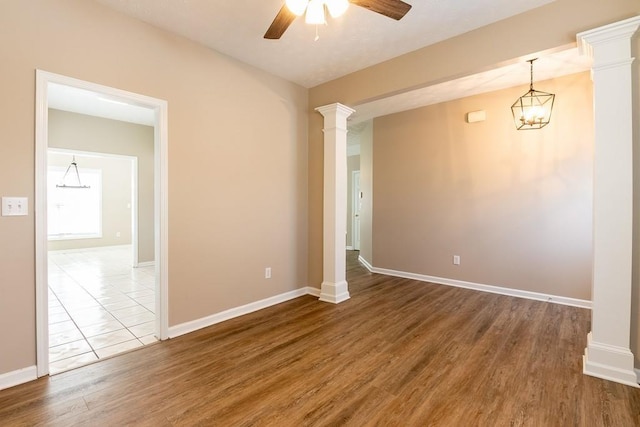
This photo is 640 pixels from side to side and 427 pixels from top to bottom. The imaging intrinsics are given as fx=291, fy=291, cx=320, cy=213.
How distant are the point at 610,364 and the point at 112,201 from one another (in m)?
10.7

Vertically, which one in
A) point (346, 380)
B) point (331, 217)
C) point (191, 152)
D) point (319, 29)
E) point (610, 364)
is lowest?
point (346, 380)

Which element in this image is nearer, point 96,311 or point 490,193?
point 96,311

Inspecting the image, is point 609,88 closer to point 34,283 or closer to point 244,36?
point 244,36

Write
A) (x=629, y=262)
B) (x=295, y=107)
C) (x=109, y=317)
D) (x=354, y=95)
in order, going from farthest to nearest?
(x=295, y=107) < (x=354, y=95) < (x=109, y=317) < (x=629, y=262)

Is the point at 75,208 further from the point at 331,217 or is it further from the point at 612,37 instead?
the point at 612,37

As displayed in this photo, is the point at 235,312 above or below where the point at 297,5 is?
below

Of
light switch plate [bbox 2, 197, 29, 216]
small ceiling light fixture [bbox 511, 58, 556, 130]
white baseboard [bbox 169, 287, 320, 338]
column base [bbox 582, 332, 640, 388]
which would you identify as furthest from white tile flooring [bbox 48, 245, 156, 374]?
small ceiling light fixture [bbox 511, 58, 556, 130]

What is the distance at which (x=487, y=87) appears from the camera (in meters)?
3.94

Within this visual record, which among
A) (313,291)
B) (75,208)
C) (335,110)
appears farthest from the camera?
(75,208)

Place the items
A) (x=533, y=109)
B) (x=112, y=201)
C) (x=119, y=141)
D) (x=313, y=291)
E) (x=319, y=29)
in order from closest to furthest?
(x=319, y=29) → (x=533, y=109) → (x=313, y=291) → (x=119, y=141) → (x=112, y=201)

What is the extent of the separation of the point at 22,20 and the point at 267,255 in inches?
109

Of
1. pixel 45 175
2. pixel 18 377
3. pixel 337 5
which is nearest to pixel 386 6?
pixel 337 5

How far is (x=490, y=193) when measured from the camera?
163 inches

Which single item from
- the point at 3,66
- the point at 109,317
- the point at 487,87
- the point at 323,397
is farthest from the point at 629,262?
the point at 109,317
